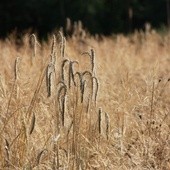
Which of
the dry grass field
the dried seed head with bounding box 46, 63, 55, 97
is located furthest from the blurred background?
the dried seed head with bounding box 46, 63, 55, 97

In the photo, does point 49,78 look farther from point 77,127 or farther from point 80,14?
point 80,14

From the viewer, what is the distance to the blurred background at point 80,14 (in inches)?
606

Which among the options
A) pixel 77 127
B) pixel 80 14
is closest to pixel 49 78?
pixel 77 127

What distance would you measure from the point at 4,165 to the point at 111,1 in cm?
1341

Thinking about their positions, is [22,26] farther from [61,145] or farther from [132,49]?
[61,145]

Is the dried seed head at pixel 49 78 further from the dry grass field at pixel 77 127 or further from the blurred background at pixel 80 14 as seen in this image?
the blurred background at pixel 80 14

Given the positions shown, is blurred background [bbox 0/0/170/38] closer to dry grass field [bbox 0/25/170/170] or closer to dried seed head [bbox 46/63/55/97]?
dry grass field [bbox 0/25/170/170]

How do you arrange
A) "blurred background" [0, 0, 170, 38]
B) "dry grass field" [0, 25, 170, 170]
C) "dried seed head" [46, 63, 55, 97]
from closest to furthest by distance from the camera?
"dried seed head" [46, 63, 55, 97], "dry grass field" [0, 25, 170, 170], "blurred background" [0, 0, 170, 38]

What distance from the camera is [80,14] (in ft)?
50.9

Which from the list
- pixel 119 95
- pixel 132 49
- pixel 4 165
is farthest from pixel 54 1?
pixel 4 165

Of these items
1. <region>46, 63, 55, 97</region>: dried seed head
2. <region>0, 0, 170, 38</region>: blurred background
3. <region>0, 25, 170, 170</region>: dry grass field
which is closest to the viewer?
<region>46, 63, 55, 97</region>: dried seed head

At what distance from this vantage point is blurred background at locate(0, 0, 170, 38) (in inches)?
606

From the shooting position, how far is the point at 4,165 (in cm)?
239

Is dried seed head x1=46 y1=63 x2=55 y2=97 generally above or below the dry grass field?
above
